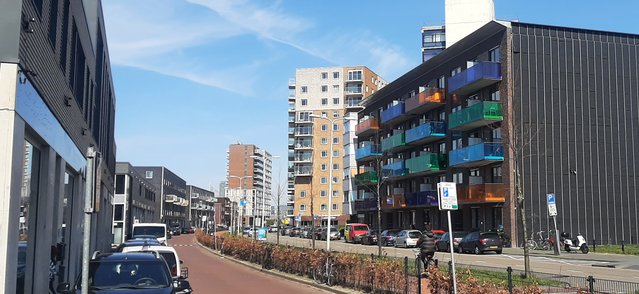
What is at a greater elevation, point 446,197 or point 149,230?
point 446,197

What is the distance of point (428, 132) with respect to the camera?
52.4 meters

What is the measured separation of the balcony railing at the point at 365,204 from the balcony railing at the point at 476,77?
71.8 feet

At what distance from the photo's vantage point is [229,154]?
178250 millimetres

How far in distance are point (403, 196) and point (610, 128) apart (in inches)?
763

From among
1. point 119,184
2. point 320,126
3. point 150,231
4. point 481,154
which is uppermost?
point 320,126

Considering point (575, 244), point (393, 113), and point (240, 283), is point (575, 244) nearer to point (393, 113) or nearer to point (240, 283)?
point (240, 283)

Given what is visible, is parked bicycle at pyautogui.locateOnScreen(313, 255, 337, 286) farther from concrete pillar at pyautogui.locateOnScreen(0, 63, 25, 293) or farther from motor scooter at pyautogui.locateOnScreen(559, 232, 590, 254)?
motor scooter at pyautogui.locateOnScreen(559, 232, 590, 254)

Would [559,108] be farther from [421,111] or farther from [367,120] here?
[367,120]

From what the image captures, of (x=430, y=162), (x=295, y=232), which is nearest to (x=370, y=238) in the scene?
(x=430, y=162)

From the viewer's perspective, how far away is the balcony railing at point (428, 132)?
52.3 m

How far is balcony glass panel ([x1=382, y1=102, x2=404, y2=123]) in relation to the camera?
59.4m

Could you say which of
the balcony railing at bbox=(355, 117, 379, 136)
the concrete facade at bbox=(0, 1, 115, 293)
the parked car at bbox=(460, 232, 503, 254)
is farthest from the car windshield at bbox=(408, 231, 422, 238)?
the concrete facade at bbox=(0, 1, 115, 293)

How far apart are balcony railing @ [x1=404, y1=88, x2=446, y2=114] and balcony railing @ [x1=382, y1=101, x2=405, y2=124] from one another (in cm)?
212

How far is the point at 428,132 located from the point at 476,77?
8929mm
